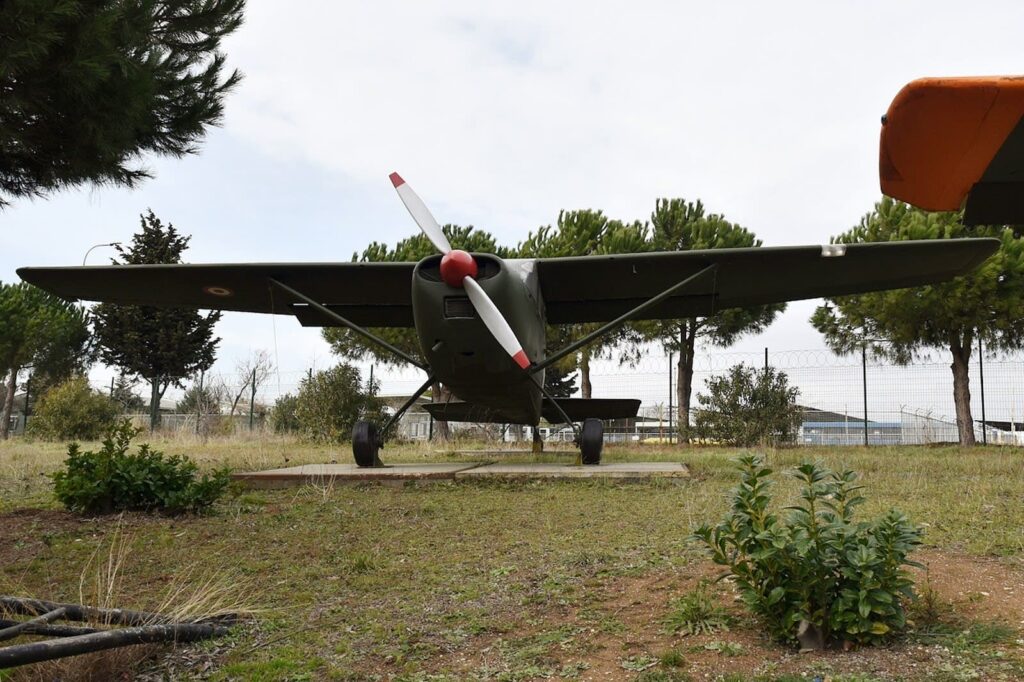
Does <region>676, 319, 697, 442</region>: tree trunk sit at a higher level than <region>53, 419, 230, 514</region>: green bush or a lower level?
higher

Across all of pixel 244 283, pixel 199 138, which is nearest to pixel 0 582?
pixel 199 138

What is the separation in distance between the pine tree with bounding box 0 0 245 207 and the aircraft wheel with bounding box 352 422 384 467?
423cm

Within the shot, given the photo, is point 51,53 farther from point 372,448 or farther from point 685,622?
point 372,448

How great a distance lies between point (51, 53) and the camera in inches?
166

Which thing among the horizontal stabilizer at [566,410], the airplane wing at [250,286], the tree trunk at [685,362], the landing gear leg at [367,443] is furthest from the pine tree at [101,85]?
the tree trunk at [685,362]

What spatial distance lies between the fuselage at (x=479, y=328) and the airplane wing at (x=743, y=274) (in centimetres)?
89

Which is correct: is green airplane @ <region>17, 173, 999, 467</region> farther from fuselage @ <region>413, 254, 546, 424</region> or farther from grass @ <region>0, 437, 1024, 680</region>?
grass @ <region>0, 437, 1024, 680</region>

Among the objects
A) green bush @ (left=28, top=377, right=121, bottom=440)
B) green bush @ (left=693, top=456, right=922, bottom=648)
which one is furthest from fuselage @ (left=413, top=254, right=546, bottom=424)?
green bush @ (left=28, top=377, right=121, bottom=440)

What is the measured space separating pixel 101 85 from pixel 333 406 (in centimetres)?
1441

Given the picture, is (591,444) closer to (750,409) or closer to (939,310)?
(750,409)

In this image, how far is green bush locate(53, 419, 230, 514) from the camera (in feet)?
18.5

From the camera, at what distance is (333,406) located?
60.7 ft

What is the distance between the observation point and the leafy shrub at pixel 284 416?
2231 centimetres

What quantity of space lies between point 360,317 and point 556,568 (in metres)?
7.48
